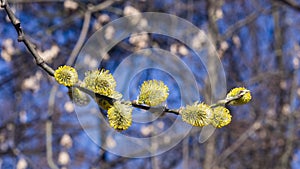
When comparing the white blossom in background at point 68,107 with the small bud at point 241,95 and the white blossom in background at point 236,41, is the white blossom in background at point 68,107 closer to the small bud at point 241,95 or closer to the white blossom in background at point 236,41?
the white blossom in background at point 236,41

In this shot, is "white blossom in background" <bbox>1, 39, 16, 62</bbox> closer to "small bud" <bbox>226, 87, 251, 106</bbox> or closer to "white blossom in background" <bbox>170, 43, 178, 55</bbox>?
"white blossom in background" <bbox>170, 43, 178, 55</bbox>

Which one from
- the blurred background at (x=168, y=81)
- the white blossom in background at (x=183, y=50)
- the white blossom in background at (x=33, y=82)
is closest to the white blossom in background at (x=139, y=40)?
the blurred background at (x=168, y=81)

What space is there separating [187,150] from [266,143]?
80 centimetres

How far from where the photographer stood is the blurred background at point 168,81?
91.0 inches

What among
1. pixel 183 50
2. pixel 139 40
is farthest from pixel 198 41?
pixel 139 40

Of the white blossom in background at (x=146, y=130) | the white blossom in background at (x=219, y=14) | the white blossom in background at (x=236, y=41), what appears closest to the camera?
the white blossom in background at (x=146, y=130)

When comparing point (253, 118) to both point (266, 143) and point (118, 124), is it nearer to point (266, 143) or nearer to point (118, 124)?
point (266, 143)

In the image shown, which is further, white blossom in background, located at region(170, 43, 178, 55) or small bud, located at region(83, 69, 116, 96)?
white blossom in background, located at region(170, 43, 178, 55)

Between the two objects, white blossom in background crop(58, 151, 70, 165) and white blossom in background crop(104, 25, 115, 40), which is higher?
white blossom in background crop(104, 25, 115, 40)

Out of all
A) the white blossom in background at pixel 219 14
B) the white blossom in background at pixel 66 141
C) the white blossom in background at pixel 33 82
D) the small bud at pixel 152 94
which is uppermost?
the white blossom in background at pixel 219 14

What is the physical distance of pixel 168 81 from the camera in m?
2.02

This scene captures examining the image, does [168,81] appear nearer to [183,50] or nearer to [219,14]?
[183,50]

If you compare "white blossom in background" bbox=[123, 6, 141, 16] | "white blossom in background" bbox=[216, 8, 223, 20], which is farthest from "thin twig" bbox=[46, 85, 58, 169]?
"white blossom in background" bbox=[216, 8, 223, 20]

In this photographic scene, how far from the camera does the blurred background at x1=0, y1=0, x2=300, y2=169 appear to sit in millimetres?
2311
